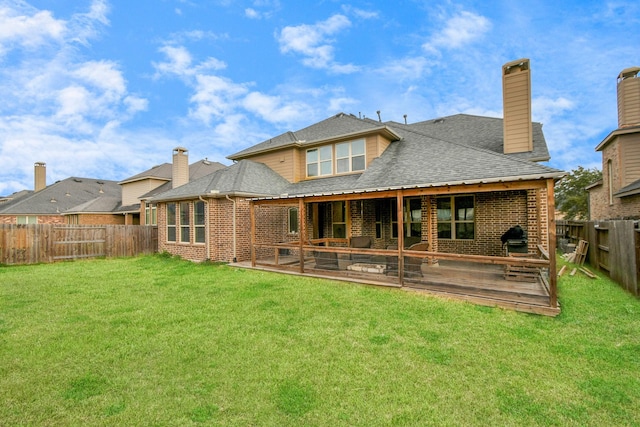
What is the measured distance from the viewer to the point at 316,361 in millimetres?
3811

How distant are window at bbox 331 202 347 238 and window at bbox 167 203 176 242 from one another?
7.56 m

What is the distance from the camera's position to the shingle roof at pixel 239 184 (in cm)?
1209

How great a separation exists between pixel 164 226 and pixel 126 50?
39.9ft

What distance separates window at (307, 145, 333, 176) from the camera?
43.9ft

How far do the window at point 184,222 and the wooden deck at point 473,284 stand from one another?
20.0ft

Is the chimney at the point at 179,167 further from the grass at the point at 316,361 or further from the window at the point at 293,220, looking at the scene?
the grass at the point at 316,361

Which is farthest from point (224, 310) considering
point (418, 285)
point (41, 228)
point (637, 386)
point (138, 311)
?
point (41, 228)

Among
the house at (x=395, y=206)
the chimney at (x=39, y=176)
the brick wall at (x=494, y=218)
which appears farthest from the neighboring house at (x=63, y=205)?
the brick wall at (x=494, y=218)

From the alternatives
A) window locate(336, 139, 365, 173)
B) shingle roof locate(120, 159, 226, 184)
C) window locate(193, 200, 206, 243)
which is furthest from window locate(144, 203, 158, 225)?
window locate(336, 139, 365, 173)

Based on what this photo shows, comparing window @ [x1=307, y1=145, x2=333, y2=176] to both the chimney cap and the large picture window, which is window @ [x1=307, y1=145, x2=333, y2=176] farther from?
the chimney cap

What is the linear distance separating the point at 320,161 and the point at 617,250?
1036cm

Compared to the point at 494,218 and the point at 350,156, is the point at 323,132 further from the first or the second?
the point at 494,218

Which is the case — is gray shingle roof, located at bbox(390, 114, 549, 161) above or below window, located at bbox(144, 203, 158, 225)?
above

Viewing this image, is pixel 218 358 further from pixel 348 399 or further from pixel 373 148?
pixel 373 148
